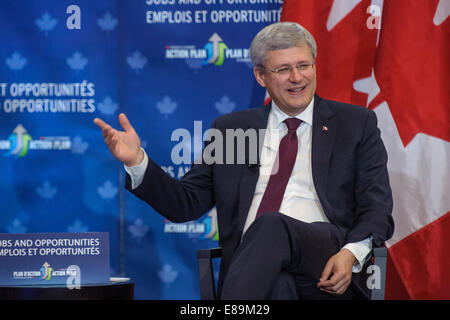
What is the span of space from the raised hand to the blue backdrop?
1372mm

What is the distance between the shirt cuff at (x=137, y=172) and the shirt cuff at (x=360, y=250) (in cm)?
80

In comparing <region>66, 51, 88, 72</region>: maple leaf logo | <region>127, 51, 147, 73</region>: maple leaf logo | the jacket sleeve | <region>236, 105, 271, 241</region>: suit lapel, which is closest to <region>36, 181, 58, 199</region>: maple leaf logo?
<region>66, 51, 88, 72</region>: maple leaf logo

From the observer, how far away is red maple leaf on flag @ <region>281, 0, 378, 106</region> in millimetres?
3035

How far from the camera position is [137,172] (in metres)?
2.20

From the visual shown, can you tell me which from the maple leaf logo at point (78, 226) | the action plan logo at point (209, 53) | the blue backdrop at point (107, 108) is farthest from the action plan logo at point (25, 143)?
the action plan logo at point (209, 53)

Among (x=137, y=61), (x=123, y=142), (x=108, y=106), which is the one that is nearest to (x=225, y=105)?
(x=137, y=61)

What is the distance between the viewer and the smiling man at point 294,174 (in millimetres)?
2090

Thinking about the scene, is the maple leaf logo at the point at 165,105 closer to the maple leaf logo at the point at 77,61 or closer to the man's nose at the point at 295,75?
the maple leaf logo at the point at 77,61

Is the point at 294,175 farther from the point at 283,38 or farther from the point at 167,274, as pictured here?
the point at 167,274

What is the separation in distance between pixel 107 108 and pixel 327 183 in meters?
1.75

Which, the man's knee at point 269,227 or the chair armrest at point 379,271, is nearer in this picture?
the man's knee at point 269,227

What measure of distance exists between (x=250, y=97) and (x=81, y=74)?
1.05 metres

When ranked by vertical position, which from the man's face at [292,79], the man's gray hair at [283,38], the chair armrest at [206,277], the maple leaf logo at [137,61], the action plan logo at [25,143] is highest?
the maple leaf logo at [137,61]

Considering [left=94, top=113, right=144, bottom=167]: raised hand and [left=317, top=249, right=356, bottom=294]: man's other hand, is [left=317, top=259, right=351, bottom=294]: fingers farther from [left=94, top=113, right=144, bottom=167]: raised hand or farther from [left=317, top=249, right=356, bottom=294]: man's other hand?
[left=94, top=113, right=144, bottom=167]: raised hand
